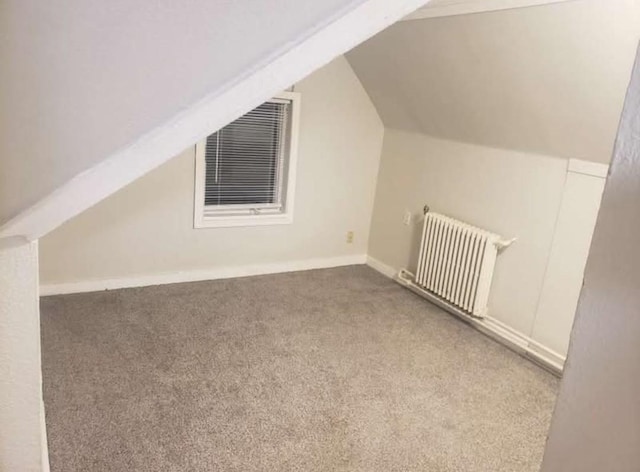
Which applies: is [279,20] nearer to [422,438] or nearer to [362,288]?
[422,438]

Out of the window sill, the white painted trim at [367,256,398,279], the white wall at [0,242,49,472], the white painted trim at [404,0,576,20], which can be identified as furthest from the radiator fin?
the white wall at [0,242,49,472]

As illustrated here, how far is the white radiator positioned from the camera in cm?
335

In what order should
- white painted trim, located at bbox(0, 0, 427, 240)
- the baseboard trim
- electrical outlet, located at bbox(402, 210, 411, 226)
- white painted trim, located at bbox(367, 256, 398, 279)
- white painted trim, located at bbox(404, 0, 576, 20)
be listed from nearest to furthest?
white painted trim, located at bbox(0, 0, 427, 240) → white painted trim, located at bbox(404, 0, 576, 20) → the baseboard trim → electrical outlet, located at bbox(402, 210, 411, 226) → white painted trim, located at bbox(367, 256, 398, 279)

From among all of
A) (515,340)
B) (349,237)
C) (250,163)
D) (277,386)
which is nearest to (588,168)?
(515,340)

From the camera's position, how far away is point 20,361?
1443mm

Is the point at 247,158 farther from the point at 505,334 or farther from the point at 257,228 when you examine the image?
the point at 505,334

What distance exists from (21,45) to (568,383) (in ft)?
3.20

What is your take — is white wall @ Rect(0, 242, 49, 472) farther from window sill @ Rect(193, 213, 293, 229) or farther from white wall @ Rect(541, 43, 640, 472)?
window sill @ Rect(193, 213, 293, 229)

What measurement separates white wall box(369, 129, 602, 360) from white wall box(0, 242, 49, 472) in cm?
262

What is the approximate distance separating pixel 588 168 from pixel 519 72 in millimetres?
631

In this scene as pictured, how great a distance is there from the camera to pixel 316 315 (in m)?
3.51

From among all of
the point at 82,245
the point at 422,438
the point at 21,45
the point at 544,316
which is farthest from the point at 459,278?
the point at 21,45

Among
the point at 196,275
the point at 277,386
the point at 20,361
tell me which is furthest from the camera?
the point at 196,275

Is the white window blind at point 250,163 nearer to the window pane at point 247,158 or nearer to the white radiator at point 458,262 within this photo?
the window pane at point 247,158
